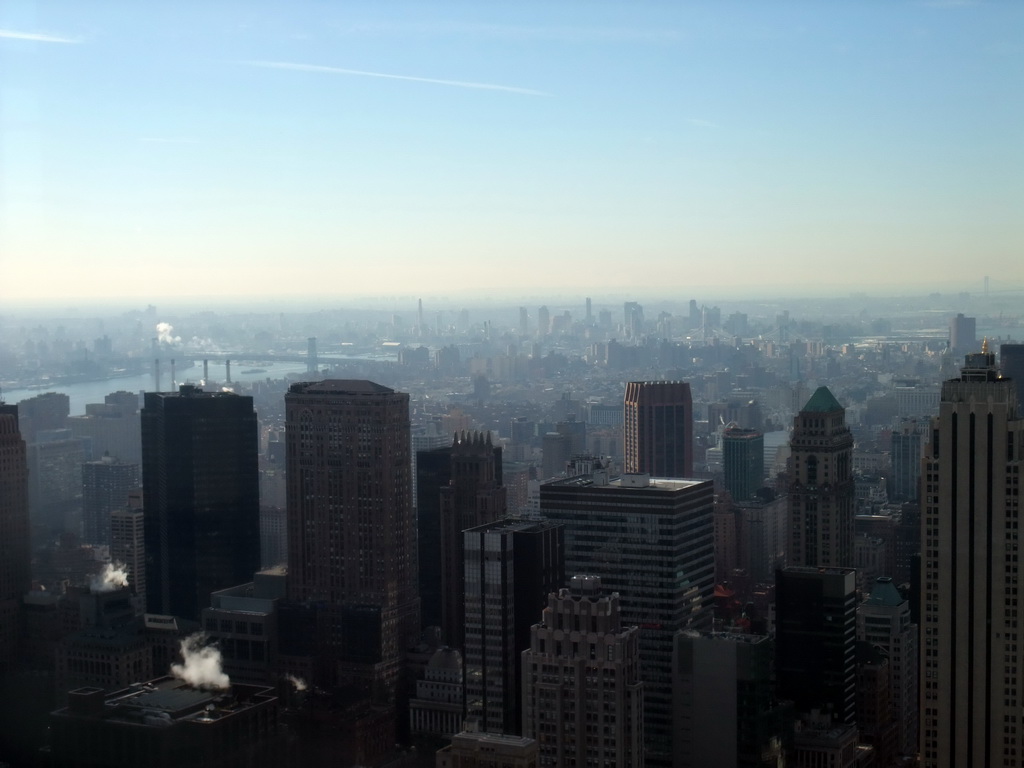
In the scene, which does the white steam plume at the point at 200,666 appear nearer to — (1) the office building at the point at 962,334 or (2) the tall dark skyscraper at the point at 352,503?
(2) the tall dark skyscraper at the point at 352,503

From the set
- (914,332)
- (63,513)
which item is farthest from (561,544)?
(63,513)

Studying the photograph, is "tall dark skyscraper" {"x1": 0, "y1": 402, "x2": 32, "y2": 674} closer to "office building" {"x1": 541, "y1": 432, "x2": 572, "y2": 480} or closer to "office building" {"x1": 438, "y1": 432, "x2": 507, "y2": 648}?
"office building" {"x1": 438, "y1": 432, "x2": 507, "y2": 648}

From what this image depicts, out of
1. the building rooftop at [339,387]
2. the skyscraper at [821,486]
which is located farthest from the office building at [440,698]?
the skyscraper at [821,486]

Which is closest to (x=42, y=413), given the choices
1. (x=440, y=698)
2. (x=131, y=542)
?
(x=131, y=542)

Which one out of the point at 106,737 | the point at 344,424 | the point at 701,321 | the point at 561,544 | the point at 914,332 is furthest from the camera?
the point at 344,424

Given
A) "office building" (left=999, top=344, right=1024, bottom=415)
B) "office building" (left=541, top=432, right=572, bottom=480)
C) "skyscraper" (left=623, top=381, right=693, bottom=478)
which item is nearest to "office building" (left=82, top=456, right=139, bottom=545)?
"office building" (left=541, top=432, right=572, bottom=480)

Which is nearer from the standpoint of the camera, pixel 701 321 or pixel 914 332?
pixel 914 332

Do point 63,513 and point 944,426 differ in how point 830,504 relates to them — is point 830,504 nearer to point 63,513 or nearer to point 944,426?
point 944,426
